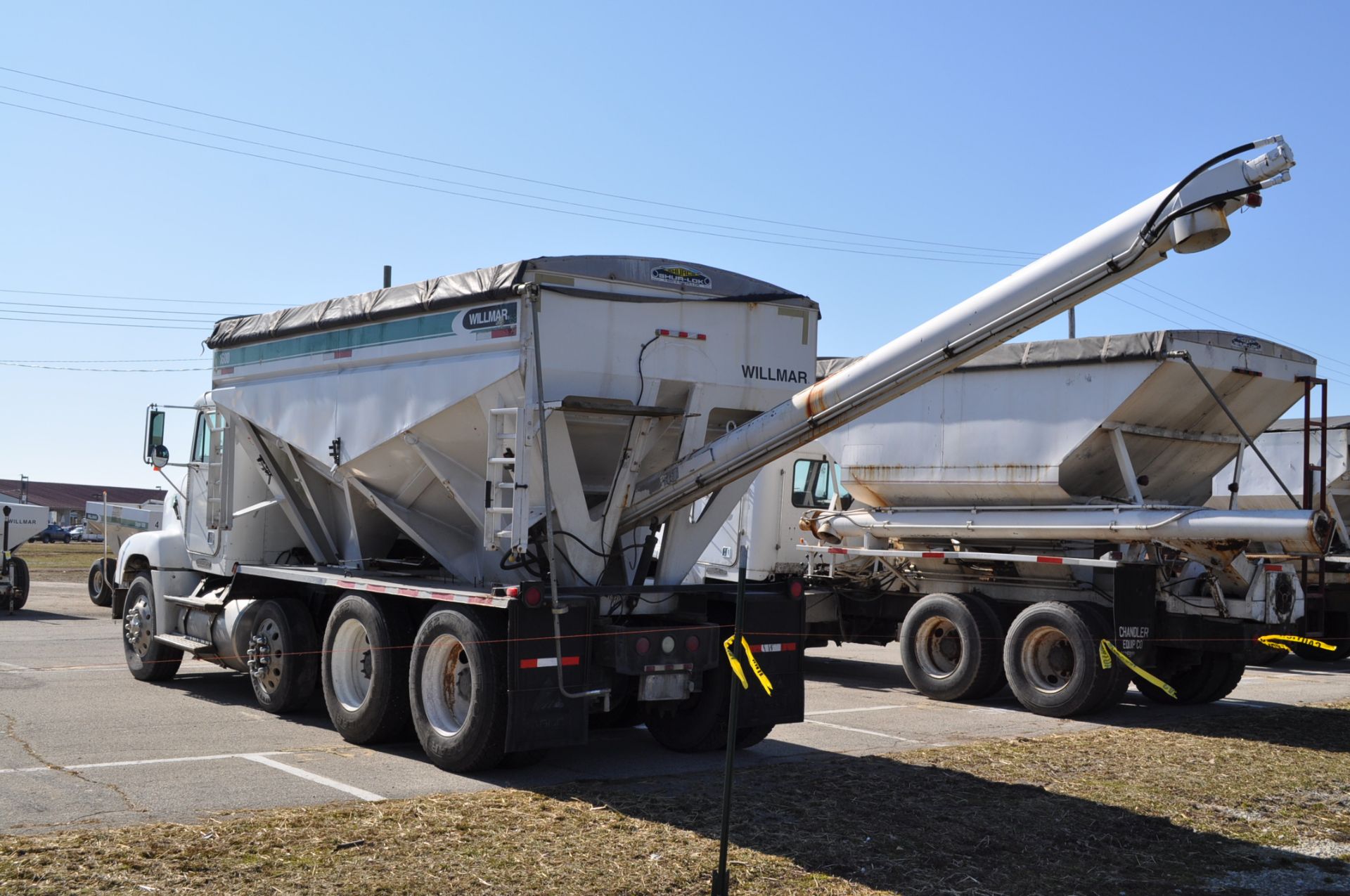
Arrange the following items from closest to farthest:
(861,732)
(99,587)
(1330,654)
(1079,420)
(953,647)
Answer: (861,732), (1079,420), (953,647), (1330,654), (99,587)

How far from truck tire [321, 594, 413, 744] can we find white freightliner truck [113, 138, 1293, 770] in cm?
2

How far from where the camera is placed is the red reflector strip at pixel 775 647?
9461 mm

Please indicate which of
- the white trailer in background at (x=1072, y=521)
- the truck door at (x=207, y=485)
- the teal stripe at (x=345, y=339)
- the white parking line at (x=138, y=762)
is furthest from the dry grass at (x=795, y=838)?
the truck door at (x=207, y=485)

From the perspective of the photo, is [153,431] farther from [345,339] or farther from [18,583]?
[18,583]

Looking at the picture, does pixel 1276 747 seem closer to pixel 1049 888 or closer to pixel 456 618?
pixel 1049 888

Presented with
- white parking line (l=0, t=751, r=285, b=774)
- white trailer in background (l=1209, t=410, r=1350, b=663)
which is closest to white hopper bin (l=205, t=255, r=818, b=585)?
white parking line (l=0, t=751, r=285, b=774)

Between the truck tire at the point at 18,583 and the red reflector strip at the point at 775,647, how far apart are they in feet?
60.6

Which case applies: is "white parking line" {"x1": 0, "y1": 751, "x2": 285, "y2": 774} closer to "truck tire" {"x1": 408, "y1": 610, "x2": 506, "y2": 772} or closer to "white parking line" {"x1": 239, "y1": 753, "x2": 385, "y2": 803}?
"white parking line" {"x1": 239, "y1": 753, "x2": 385, "y2": 803}

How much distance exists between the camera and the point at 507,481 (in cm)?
884

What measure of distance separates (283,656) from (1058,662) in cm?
749

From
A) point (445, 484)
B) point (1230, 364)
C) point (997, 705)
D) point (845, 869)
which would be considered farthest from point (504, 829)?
point (1230, 364)

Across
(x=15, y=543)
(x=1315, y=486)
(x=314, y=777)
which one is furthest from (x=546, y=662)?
(x=15, y=543)

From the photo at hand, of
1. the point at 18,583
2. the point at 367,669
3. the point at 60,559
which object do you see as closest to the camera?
the point at 367,669

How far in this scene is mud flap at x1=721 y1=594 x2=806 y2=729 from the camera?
→ 31.0 ft
